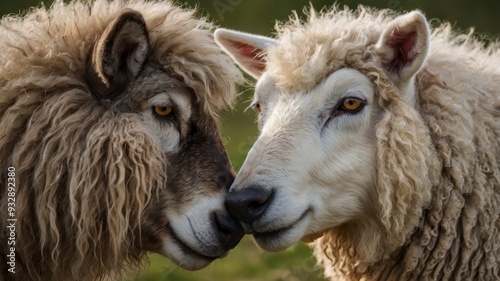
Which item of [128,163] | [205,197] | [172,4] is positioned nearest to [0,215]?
[128,163]

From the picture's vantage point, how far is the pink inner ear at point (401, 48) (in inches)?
199

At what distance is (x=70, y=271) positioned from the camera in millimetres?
4797

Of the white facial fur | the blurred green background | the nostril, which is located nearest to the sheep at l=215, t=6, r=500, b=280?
the white facial fur

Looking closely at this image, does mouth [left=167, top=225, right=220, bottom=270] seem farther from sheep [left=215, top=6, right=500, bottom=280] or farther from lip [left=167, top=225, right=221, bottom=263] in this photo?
sheep [left=215, top=6, right=500, bottom=280]

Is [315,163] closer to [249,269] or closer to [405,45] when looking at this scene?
[405,45]

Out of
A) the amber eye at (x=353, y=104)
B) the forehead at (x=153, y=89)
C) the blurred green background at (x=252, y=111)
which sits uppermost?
the amber eye at (x=353, y=104)

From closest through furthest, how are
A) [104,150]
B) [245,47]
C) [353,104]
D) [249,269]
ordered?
[104,150] < [353,104] < [245,47] < [249,269]

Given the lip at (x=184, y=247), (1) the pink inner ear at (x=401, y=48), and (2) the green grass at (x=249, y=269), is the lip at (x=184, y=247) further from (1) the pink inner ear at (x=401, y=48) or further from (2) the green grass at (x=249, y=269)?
(2) the green grass at (x=249, y=269)

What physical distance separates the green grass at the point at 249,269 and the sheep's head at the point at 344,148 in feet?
9.53

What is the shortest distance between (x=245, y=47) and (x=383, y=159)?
134 centimetres

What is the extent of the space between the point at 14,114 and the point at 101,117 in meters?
0.42

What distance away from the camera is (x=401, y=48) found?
5098mm

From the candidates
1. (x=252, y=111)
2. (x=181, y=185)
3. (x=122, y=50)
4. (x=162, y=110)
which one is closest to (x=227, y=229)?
(x=181, y=185)

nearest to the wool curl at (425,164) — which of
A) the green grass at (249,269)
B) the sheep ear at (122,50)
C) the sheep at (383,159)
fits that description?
the sheep at (383,159)
